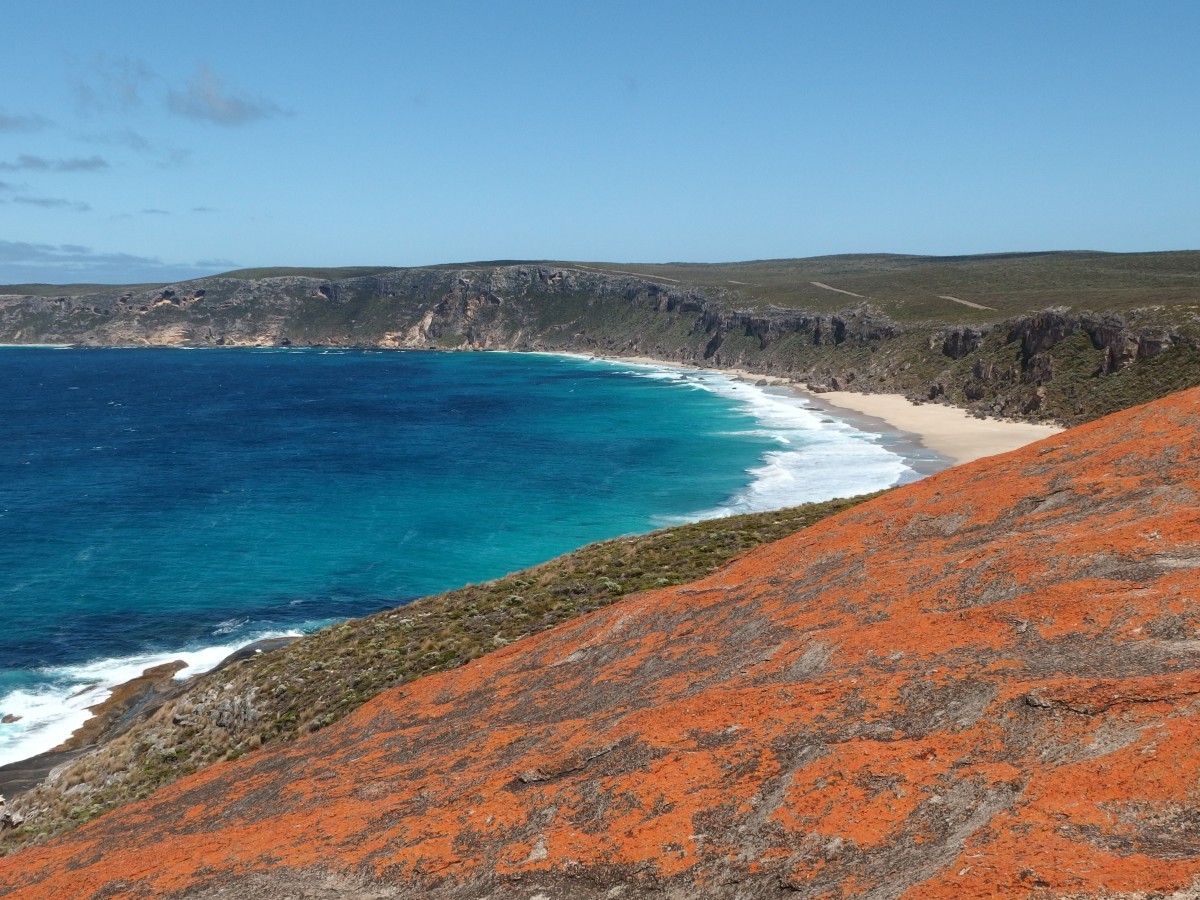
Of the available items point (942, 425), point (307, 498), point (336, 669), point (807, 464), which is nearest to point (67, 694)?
point (336, 669)

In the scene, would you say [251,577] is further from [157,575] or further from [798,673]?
[798,673]

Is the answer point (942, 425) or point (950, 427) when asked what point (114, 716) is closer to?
point (950, 427)

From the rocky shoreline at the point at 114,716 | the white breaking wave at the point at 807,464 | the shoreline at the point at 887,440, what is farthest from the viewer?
the white breaking wave at the point at 807,464

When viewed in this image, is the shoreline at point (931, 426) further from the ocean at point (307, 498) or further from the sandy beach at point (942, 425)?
the ocean at point (307, 498)

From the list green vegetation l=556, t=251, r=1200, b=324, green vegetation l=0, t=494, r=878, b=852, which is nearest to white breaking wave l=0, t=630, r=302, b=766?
green vegetation l=0, t=494, r=878, b=852

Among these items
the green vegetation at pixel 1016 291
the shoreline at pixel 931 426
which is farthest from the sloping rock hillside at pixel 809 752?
the green vegetation at pixel 1016 291

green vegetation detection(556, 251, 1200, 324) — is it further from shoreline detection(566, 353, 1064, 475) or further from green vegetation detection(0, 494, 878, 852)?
green vegetation detection(0, 494, 878, 852)
